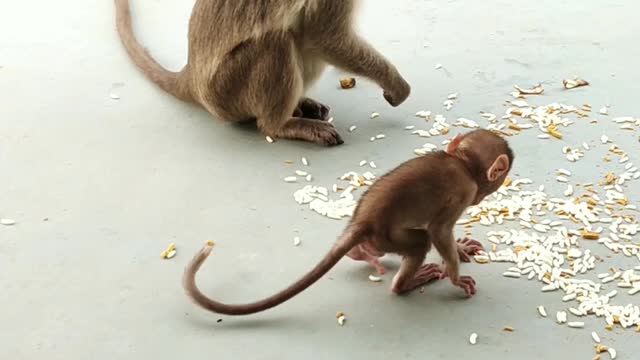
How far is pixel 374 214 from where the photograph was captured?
8.11ft

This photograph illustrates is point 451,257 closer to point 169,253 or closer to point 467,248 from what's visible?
point 467,248

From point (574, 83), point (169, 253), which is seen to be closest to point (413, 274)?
point (169, 253)

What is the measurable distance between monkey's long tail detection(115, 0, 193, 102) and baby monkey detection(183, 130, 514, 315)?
1.29 meters

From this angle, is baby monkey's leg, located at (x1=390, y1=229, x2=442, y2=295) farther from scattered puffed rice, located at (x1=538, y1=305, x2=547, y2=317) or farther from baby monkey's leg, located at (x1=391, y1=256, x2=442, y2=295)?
scattered puffed rice, located at (x1=538, y1=305, x2=547, y2=317)

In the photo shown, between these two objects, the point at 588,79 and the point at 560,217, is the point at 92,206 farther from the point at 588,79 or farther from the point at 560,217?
the point at 588,79

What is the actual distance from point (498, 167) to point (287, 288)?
2.35ft

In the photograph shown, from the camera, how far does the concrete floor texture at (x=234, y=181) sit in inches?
99.8

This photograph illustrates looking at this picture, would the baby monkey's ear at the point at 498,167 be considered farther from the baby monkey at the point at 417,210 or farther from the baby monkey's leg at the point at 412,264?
the baby monkey's leg at the point at 412,264

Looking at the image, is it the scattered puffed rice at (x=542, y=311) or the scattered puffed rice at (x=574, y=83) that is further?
the scattered puffed rice at (x=574, y=83)

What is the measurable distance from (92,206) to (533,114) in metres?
1.83

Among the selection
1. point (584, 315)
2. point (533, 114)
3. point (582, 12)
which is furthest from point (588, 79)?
point (584, 315)

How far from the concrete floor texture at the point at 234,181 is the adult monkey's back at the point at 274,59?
0.41ft

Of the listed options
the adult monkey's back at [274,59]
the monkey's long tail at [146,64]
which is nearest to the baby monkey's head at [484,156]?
the adult monkey's back at [274,59]

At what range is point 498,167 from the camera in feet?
8.32
